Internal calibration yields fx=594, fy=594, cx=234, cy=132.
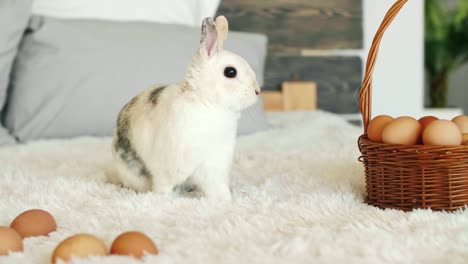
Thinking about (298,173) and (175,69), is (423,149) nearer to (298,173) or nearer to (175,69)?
(298,173)

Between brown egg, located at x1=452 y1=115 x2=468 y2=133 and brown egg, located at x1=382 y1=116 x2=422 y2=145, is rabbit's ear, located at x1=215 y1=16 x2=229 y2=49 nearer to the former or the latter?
brown egg, located at x1=382 y1=116 x2=422 y2=145

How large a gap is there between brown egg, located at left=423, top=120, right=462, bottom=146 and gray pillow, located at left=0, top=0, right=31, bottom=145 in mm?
1274

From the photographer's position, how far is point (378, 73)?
8.54 ft

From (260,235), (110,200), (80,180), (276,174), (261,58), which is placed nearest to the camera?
(260,235)

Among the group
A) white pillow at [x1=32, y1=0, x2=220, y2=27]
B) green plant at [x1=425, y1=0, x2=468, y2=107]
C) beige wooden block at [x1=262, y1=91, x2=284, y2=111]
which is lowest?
beige wooden block at [x1=262, y1=91, x2=284, y2=111]

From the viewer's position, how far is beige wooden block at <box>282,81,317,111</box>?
2.49m

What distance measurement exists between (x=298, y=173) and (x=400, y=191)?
319 millimetres

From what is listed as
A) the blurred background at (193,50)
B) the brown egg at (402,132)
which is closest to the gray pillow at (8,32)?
the blurred background at (193,50)

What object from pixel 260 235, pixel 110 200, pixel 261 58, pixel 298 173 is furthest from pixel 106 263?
pixel 261 58

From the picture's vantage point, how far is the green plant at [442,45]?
3.16 metres

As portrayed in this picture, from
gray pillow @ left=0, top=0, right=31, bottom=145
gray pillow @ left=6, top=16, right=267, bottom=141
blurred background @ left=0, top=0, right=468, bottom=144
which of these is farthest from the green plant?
gray pillow @ left=0, top=0, right=31, bottom=145

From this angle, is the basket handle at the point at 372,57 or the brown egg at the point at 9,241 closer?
the brown egg at the point at 9,241

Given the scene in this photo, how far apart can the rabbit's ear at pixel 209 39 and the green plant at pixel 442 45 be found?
7.94 ft

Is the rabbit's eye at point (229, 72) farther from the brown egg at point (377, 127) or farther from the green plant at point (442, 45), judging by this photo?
the green plant at point (442, 45)
